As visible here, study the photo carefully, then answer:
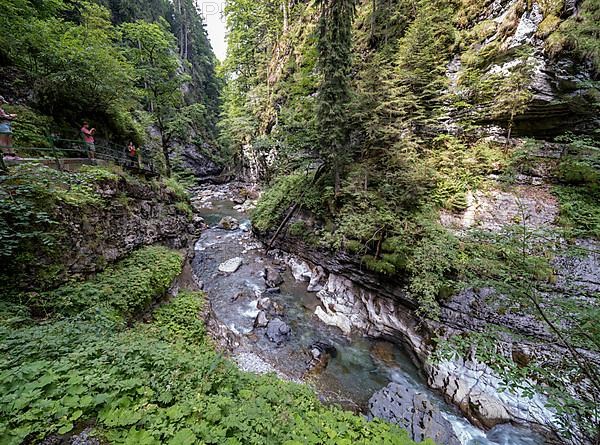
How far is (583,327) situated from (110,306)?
813cm

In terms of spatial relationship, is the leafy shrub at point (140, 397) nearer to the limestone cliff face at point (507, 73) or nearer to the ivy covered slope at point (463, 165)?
the ivy covered slope at point (463, 165)

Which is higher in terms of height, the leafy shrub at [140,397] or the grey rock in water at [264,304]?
the leafy shrub at [140,397]

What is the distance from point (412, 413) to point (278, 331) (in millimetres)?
4404

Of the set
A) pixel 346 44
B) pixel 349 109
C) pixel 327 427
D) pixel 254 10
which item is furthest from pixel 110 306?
pixel 254 10

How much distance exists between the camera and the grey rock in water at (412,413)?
4.64 meters

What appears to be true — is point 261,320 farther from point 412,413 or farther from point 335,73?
point 335,73

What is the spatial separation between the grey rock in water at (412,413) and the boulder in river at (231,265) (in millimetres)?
8412

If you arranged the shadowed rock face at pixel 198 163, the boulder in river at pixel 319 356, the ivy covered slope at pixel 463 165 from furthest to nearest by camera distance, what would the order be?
1. the shadowed rock face at pixel 198 163
2. the boulder in river at pixel 319 356
3. the ivy covered slope at pixel 463 165

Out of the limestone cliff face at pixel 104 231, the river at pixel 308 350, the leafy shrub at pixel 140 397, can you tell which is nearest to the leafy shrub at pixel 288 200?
the river at pixel 308 350

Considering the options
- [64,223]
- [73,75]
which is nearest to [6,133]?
[64,223]

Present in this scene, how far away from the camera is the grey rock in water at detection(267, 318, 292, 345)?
25.4 ft

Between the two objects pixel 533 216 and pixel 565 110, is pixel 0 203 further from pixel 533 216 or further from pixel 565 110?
pixel 565 110

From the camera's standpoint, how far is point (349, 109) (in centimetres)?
986

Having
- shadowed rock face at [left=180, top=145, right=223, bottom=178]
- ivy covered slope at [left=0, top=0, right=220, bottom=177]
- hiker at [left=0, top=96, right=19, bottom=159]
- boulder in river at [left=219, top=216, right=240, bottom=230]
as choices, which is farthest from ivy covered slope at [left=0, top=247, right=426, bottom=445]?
shadowed rock face at [left=180, top=145, right=223, bottom=178]
